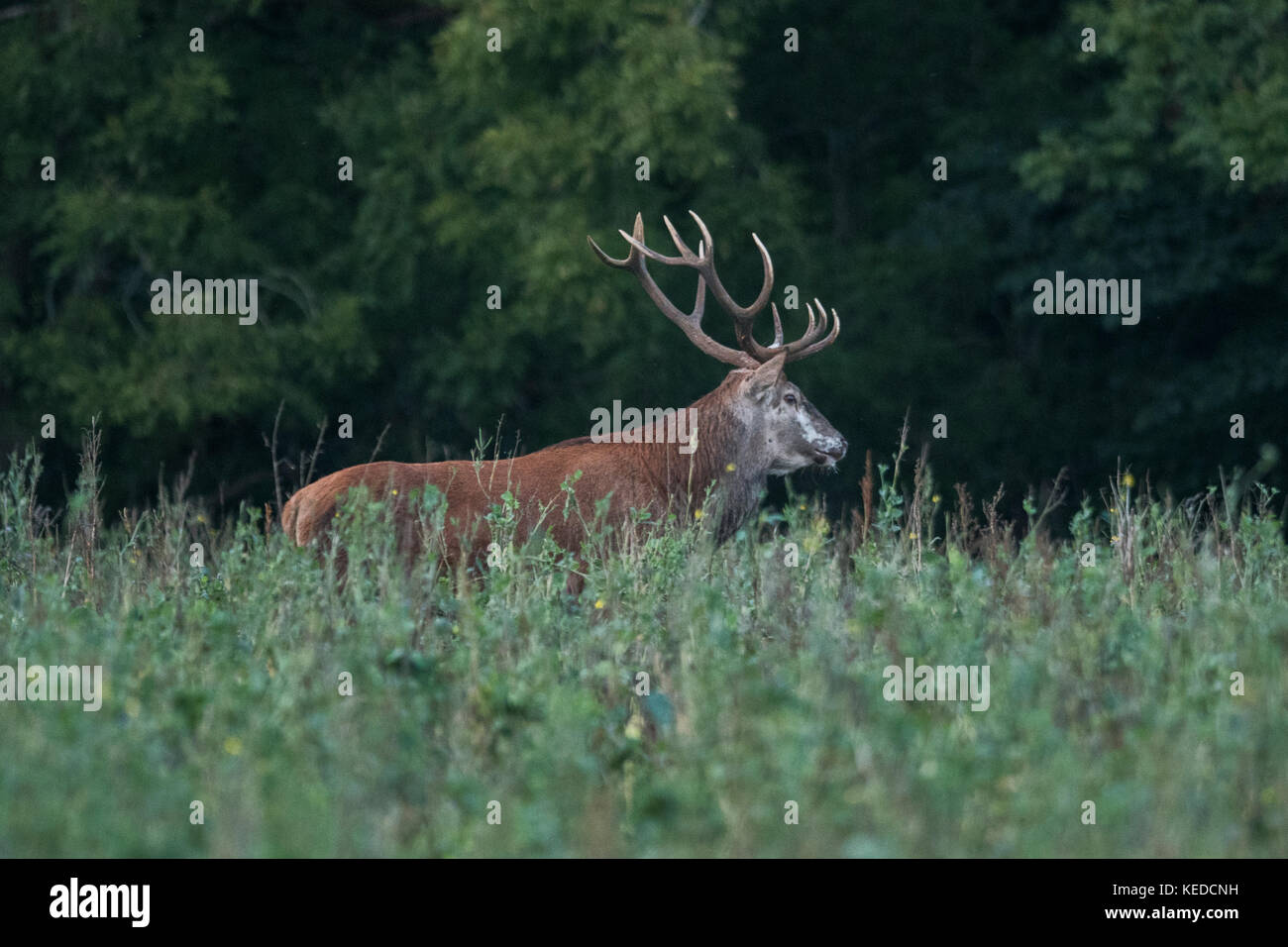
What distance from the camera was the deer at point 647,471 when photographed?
792 centimetres

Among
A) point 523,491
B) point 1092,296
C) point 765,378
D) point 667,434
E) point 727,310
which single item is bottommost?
point 523,491

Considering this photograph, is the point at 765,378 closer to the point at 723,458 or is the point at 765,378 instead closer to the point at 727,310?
the point at 723,458

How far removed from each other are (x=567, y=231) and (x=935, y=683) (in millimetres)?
11362

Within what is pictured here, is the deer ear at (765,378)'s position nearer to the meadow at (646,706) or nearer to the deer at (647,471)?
the deer at (647,471)

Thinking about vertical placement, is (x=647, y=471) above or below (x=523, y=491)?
above

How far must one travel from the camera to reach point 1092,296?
18.4 metres

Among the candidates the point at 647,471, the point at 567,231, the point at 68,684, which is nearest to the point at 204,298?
the point at 567,231

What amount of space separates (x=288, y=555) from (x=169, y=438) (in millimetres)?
11197

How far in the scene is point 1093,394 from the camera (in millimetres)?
19250

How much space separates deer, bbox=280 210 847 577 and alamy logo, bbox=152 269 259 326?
303 inches

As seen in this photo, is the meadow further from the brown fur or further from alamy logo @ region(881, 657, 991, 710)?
the brown fur
